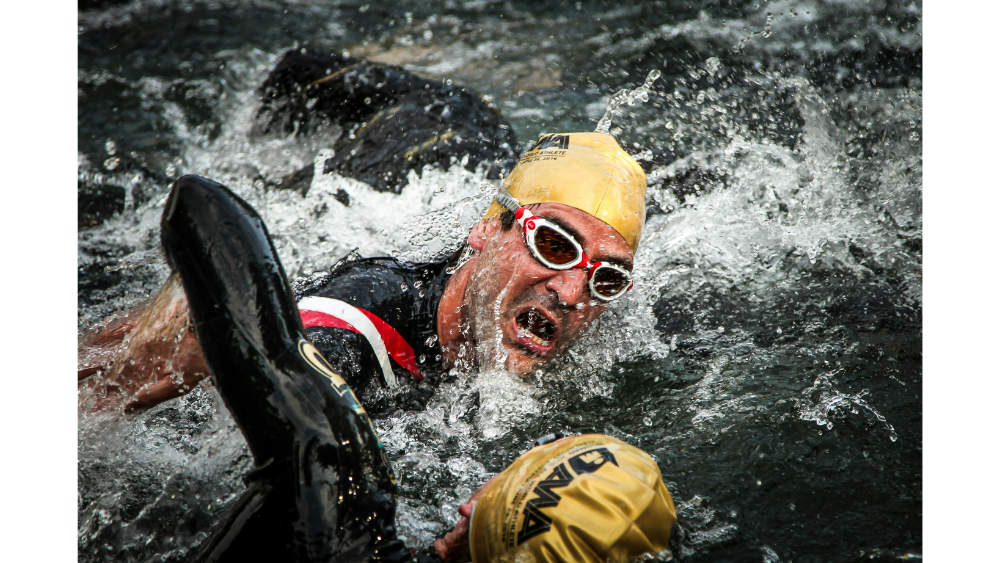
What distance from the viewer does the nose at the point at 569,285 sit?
3.31m

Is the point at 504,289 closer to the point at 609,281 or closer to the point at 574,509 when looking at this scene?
the point at 609,281

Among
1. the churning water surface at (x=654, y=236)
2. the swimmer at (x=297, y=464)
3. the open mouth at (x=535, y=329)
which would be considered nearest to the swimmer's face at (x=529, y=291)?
the open mouth at (x=535, y=329)

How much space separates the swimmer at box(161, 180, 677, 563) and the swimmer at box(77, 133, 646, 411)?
104cm

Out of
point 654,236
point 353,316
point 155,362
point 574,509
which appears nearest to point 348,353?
point 353,316

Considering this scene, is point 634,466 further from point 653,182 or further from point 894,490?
point 653,182

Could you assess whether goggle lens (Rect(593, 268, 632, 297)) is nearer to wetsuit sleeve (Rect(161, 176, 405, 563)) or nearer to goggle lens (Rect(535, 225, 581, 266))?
goggle lens (Rect(535, 225, 581, 266))

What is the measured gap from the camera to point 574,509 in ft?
6.53

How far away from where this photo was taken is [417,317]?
11.2ft

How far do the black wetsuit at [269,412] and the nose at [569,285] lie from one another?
58.2 inches

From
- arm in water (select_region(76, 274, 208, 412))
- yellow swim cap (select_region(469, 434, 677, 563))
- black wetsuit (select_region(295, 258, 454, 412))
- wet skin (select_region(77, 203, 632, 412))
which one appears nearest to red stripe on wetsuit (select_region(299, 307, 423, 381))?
black wetsuit (select_region(295, 258, 454, 412))

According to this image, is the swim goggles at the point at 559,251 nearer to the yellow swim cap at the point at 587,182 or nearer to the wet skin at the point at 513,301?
the wet skin at the point at 513,301

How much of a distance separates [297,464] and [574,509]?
31.6 inches

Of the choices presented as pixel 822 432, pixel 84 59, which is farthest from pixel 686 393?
pixel 84 59

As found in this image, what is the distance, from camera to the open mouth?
3373mm
